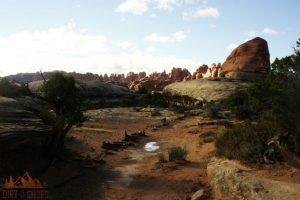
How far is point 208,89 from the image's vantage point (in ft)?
143

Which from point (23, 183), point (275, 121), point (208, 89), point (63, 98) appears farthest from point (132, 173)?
point (208, 89)

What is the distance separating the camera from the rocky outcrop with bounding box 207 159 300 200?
30.1 feet

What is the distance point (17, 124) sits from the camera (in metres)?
12.5

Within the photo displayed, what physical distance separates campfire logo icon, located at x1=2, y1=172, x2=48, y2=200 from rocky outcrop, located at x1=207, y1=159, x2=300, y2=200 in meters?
5.65

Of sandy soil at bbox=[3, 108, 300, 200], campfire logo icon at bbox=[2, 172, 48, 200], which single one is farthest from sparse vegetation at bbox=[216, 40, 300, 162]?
campfire logo icon at bbox=[2, 172, 48, 200]

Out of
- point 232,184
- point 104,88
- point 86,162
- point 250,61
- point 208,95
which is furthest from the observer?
point 104,88

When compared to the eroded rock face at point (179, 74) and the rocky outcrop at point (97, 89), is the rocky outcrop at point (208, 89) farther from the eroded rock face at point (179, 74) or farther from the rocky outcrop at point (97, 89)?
the eroded rock face at point (179, 74)

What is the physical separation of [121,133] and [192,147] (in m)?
7.72

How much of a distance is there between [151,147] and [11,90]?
28.7 ft

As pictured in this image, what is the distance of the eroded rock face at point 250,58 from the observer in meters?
50.1

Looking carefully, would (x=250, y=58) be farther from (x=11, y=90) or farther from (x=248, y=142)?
(x=11, y=90)

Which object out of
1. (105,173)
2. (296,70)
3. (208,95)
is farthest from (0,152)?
(208,95)

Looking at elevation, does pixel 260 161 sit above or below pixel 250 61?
below

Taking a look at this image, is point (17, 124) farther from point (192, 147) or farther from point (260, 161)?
point (192, 147)
